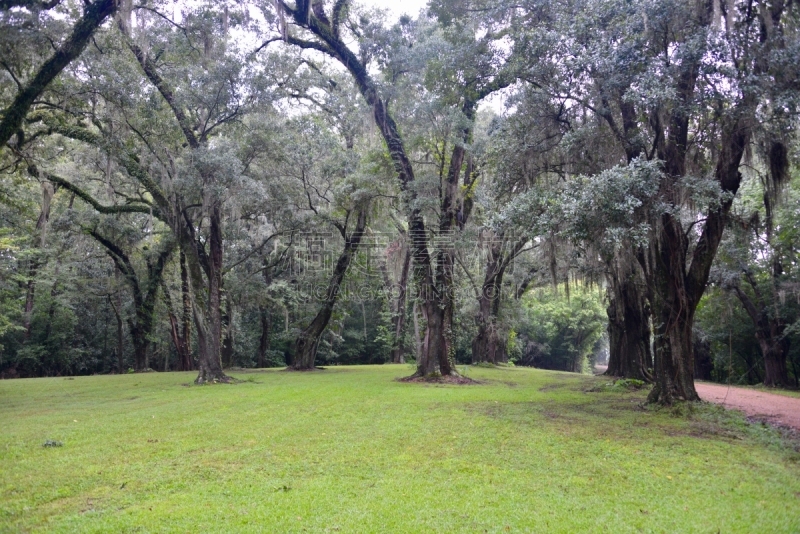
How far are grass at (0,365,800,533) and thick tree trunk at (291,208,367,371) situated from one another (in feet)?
31.3

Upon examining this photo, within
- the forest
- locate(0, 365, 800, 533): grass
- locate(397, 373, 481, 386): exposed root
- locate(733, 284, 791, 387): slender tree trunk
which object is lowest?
locate(0, 365, 800, 533): grass

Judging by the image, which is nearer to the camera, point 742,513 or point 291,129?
point 742,513

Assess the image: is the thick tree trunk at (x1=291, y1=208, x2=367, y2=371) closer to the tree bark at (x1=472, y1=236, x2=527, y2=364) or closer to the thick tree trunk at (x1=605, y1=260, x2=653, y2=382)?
the tree bark at (x1=472, y1=236, x2=527, y2=364)

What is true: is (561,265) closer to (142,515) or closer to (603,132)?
(603,132)

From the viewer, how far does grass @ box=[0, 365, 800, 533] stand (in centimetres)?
413

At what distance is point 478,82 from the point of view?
11.1 metres

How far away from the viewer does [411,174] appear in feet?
48.8

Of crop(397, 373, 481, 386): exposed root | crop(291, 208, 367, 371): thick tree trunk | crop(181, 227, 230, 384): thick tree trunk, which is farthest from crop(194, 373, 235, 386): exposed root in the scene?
crop(291, 208, 367, 371): thick tree trunk

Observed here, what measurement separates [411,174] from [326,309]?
708 centimetres

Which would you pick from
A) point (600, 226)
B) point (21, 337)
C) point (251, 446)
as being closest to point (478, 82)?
point (600, 226)

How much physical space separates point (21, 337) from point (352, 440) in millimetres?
23992

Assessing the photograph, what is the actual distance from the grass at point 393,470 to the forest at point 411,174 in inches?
109

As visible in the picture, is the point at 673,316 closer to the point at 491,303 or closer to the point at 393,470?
the point at 393,470

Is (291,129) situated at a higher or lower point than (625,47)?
higher
